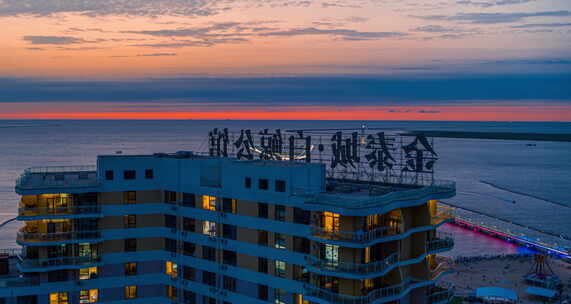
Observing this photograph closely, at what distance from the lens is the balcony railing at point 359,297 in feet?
128

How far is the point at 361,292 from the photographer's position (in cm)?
4019

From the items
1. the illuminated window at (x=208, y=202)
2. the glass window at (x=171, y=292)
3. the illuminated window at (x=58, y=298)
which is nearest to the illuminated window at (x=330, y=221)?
the illuminated window at (x=208, y=202)

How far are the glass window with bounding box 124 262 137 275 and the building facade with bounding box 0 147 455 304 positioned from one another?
10cm

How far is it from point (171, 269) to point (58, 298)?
10.7m

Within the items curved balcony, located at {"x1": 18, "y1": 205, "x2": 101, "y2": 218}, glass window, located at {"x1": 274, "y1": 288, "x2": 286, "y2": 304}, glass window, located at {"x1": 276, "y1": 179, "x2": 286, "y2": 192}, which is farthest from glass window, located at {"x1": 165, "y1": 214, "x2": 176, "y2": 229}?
glass window, located at {"x1": 276, "y1": 179, "x2": 286, "y2": 192}

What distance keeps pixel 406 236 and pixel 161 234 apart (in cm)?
2508

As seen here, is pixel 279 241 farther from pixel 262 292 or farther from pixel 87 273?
pixel 87 273

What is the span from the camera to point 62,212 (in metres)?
49.8

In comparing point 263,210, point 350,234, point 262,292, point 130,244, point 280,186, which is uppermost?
point 280,186

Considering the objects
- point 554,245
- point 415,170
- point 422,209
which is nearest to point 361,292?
point 422,209

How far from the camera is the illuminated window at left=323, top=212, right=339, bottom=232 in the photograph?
4075 cm

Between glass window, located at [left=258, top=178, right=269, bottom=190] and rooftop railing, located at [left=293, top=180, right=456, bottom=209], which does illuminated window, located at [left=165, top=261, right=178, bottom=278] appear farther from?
rooftop railing, located at [left=293, top=180, right=456, bottom=209]

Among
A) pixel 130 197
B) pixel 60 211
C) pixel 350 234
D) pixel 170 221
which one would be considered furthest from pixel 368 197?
pixel 60 211

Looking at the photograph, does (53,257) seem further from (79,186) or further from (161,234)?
(161,234)
